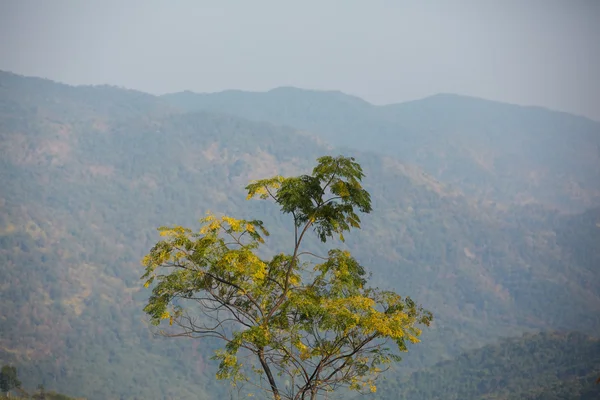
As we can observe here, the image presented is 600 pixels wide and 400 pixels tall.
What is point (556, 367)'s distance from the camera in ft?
496

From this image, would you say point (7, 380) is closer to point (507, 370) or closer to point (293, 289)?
point (293, 289)

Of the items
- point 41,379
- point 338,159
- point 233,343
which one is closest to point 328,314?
point 233,343

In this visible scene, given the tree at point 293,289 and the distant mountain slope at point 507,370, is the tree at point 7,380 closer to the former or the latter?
the tree at point 293,289

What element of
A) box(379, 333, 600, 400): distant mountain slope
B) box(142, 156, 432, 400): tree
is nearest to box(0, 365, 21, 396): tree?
box(142, 156, 432, 400): tree

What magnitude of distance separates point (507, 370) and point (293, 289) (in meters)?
156

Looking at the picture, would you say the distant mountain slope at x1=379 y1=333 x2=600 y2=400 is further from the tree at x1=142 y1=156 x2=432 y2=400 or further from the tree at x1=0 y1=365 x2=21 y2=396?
the tree at x1=142 y1=156 x2=432 y2=400

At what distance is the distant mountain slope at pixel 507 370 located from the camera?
14638cm

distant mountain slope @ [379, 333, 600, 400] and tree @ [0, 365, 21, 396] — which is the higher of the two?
distant mountain slope @ [379, 333, 600, 400]

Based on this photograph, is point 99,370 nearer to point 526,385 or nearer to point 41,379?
point 41,379

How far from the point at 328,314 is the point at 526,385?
144 metres

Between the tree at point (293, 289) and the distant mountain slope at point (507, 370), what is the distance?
425ft

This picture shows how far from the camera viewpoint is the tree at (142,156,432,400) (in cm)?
1426

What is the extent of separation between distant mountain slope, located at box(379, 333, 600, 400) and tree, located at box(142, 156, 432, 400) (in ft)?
425

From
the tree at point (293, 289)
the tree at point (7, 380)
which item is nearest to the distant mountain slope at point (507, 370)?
the tree at point (7, 380)
